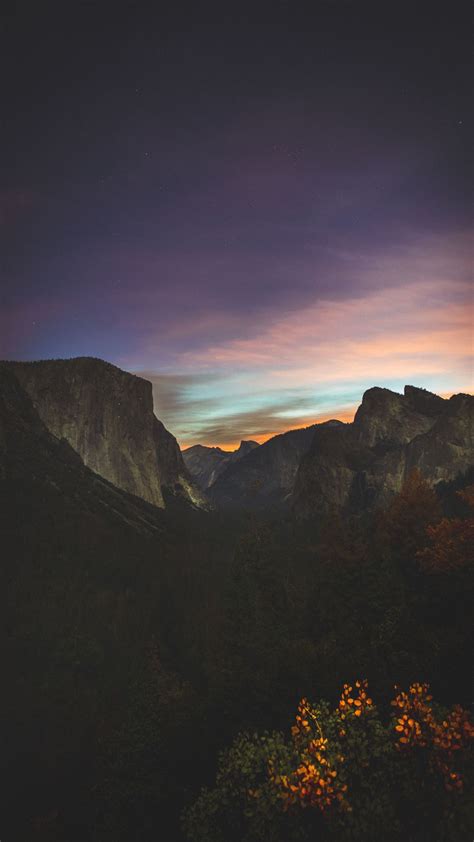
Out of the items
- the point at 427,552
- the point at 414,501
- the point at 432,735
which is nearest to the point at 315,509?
the point at 414,501

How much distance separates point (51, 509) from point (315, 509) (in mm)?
108667

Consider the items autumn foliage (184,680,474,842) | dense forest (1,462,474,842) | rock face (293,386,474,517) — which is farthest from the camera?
rock face (293,386,474,517)

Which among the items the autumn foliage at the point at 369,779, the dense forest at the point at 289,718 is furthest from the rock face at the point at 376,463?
the autumn foliage at the point at 369,779

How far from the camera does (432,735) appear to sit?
12.9 metres

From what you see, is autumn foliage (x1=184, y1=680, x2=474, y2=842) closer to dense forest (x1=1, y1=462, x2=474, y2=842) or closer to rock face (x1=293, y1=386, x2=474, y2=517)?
dense forest (x1=1, y1=462, x2=474, y2=842)

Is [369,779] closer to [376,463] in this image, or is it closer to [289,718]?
[289,718]

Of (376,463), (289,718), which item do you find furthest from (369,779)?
(376,463)

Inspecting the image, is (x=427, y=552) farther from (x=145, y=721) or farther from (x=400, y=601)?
(x=145, y=721)

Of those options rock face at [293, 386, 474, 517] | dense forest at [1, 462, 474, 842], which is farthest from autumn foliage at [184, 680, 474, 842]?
rock face at [293, 386, 474, 517]

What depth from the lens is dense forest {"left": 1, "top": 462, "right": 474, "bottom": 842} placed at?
12578 millimetres

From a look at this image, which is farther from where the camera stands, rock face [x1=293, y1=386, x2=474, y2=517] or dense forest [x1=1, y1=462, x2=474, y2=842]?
rock face [x1=293, y1=386, x2=474, y2=517]

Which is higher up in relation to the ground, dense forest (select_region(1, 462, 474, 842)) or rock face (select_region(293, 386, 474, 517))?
rock face (select_region(293, 386, 474, 517))

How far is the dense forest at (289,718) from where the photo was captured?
12578 mm

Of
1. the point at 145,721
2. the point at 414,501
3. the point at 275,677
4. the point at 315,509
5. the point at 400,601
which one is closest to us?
the point at 275,677
